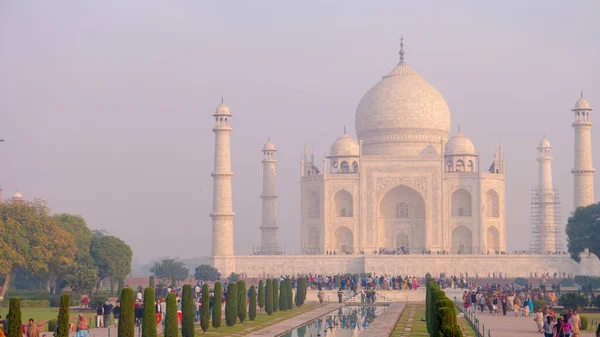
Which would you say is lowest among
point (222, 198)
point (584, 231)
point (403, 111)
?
point (584, 231)

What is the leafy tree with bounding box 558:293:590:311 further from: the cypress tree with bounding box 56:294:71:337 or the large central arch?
the large central arch

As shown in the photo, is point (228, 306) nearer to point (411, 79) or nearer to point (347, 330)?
point (347, 330)

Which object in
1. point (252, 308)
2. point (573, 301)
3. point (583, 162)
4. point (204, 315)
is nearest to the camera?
point (204, 315)

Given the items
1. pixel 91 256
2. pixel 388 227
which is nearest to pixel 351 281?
pixel 91 256

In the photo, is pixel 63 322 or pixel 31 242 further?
pixel 31 242

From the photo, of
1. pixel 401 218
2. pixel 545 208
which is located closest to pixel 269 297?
pixel 401 218

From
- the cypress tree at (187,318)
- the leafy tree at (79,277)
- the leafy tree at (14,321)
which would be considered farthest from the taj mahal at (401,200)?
the leafy tree at (14,321)

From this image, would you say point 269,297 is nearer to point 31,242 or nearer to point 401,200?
point 31,242
